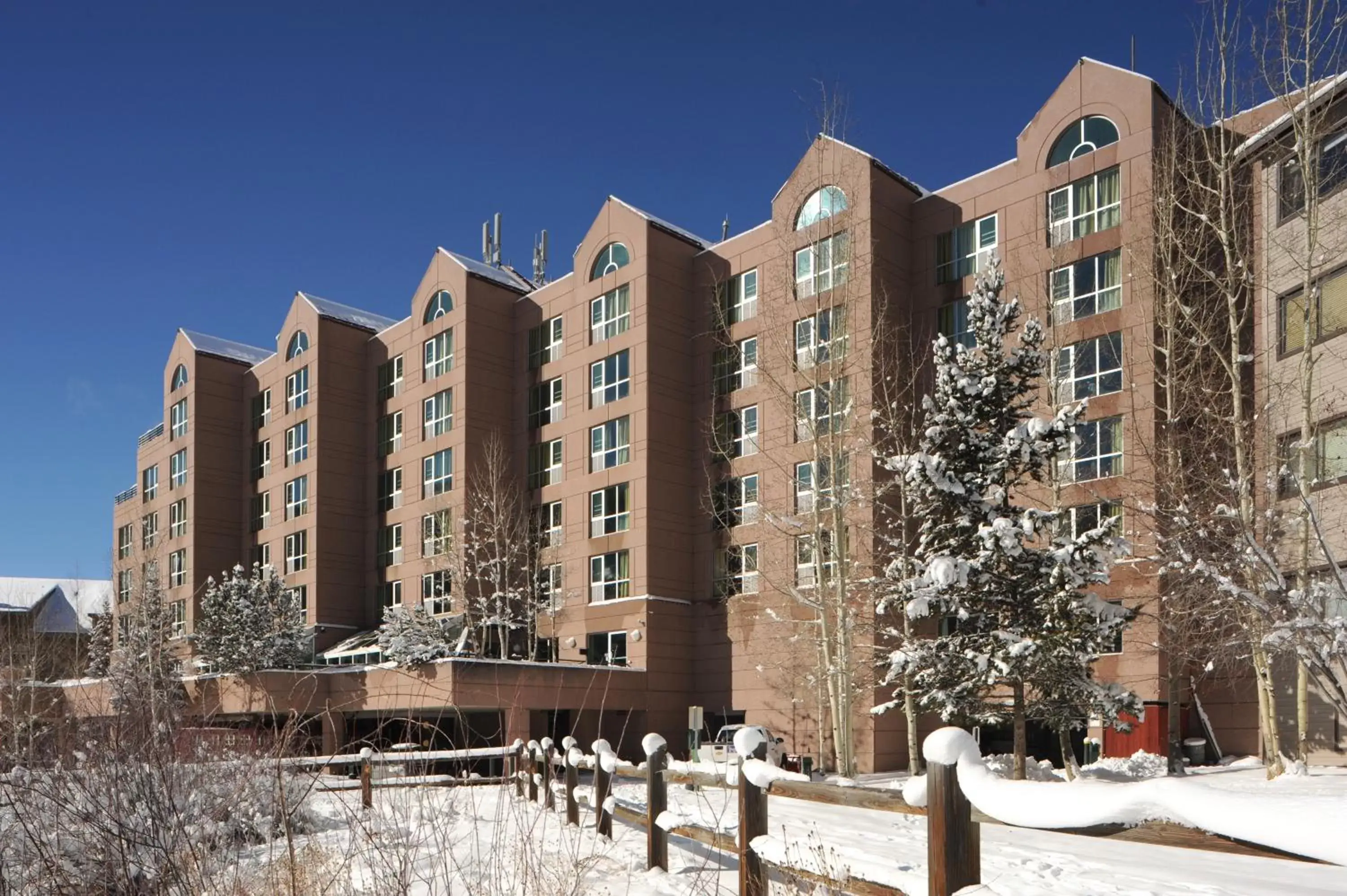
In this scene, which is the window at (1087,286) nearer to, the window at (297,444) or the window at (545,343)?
the window at (545,343)

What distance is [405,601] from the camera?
4741cm

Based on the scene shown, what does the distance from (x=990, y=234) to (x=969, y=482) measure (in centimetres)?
1430

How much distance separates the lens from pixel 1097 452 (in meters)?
30.5

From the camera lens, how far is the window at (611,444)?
40.0m

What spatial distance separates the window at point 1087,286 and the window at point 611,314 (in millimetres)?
14906

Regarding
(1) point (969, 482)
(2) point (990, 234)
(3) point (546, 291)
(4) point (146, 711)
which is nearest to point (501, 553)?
(3) point (546, 291)

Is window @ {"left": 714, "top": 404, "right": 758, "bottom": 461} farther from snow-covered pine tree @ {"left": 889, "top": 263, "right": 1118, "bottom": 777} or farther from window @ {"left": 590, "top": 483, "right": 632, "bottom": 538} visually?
snow-covered pine tree @ {"left": 889, "top": 263, "right": 1118, "bottom": 777}

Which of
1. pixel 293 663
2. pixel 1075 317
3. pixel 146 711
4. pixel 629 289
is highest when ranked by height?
pixel 629 289

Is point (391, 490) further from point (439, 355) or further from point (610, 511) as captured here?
point (610, 511)

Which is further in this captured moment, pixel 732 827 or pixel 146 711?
pixel 146 711

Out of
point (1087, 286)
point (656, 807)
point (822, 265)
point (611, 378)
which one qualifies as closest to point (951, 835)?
point (656, 807)

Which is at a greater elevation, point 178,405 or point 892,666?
point 178,405

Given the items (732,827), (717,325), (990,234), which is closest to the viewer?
(732,827)

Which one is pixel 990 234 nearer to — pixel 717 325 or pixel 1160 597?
pixel 717 325
